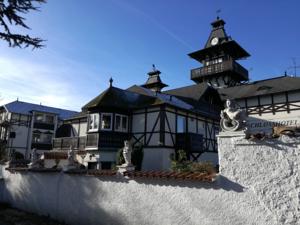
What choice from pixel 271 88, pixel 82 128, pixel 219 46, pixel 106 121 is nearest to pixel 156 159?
pixel 106 121

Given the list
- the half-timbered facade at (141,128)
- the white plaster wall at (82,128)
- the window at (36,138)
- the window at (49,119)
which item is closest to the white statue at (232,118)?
the half-timbered facade at (141,128)

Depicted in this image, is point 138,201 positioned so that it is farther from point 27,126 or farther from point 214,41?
point 27,126

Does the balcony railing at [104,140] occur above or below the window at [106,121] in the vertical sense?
below

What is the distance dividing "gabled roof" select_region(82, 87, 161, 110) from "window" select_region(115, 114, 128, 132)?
2.44 ft

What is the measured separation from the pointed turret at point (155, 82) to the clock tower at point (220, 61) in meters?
6.68

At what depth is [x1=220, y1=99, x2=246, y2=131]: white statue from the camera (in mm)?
6242

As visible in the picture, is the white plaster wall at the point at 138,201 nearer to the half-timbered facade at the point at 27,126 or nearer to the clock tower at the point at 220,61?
the clock tower at the point at 220,61

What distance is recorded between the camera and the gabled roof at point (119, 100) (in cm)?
1852

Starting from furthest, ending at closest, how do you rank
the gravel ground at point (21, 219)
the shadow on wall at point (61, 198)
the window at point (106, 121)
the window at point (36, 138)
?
the window at point (36, 138), the window at point (106, 121), the gravel ground at point (21, 219), the shadow on wall at point (61, 198)

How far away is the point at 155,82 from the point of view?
2956 cm

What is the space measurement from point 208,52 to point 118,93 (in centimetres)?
1890

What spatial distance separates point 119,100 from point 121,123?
1.70 metres

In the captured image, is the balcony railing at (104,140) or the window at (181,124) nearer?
the balcony railing at (104,140)

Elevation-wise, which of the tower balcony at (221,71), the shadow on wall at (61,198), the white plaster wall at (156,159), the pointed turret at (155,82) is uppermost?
the tower balcony at (221,71)
